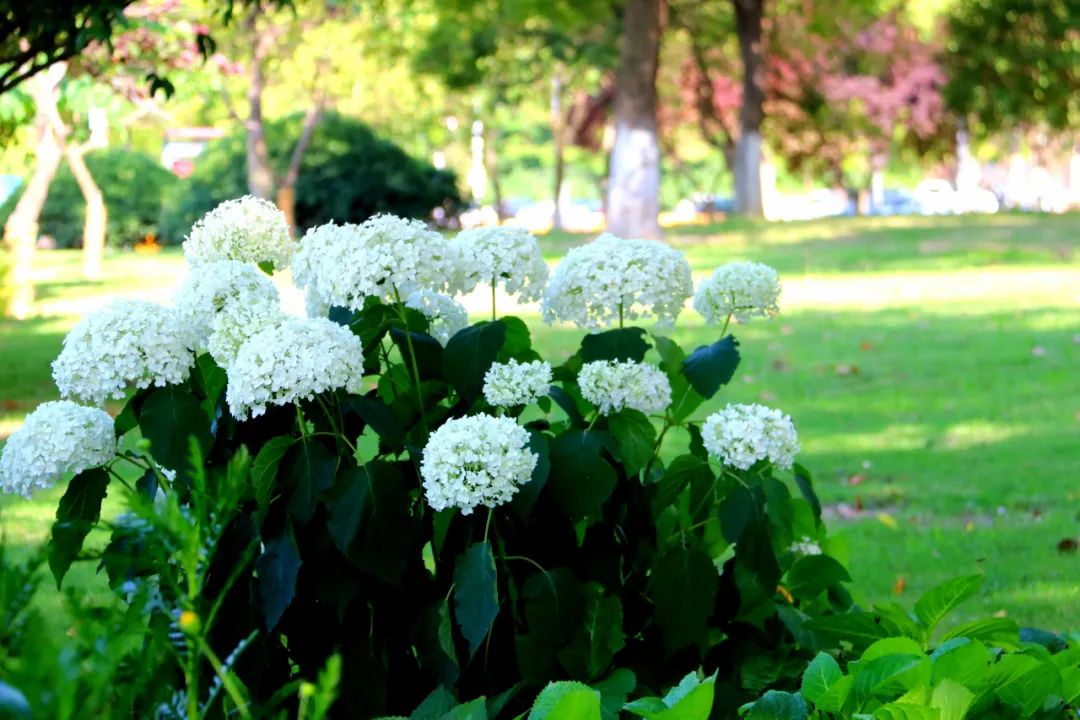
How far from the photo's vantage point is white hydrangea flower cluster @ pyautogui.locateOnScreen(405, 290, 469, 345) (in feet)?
10.3

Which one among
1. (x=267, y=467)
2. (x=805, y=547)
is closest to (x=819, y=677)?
(x=267, y=467)

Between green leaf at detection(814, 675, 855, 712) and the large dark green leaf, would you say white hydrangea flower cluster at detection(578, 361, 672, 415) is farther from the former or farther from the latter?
green leaf at detection(814, 675, 855, 712)

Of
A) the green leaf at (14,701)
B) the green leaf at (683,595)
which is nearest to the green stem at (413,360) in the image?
the green leaf at (683,595)

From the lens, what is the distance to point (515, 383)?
2820 millimetres

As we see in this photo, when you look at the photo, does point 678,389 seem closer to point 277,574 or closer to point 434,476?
point 434,476

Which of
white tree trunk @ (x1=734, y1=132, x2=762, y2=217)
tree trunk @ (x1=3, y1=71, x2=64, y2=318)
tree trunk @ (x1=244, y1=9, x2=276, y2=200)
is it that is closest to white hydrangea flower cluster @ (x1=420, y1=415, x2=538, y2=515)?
tree trunk @ (x1=3, y1=71, x2=64, y2=318)

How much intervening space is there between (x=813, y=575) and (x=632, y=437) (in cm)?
65

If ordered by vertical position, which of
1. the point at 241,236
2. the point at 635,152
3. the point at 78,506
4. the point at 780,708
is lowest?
the point at 780,708

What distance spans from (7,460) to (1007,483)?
5.34 metres

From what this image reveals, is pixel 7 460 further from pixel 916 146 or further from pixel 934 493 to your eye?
pixel 916 146

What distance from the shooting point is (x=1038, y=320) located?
44.0 feet

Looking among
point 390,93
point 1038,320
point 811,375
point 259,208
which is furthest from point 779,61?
point 259,208

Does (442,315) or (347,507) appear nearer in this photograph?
(347,507)

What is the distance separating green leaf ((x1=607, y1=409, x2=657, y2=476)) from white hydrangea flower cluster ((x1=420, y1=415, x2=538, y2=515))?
1.22 ft
